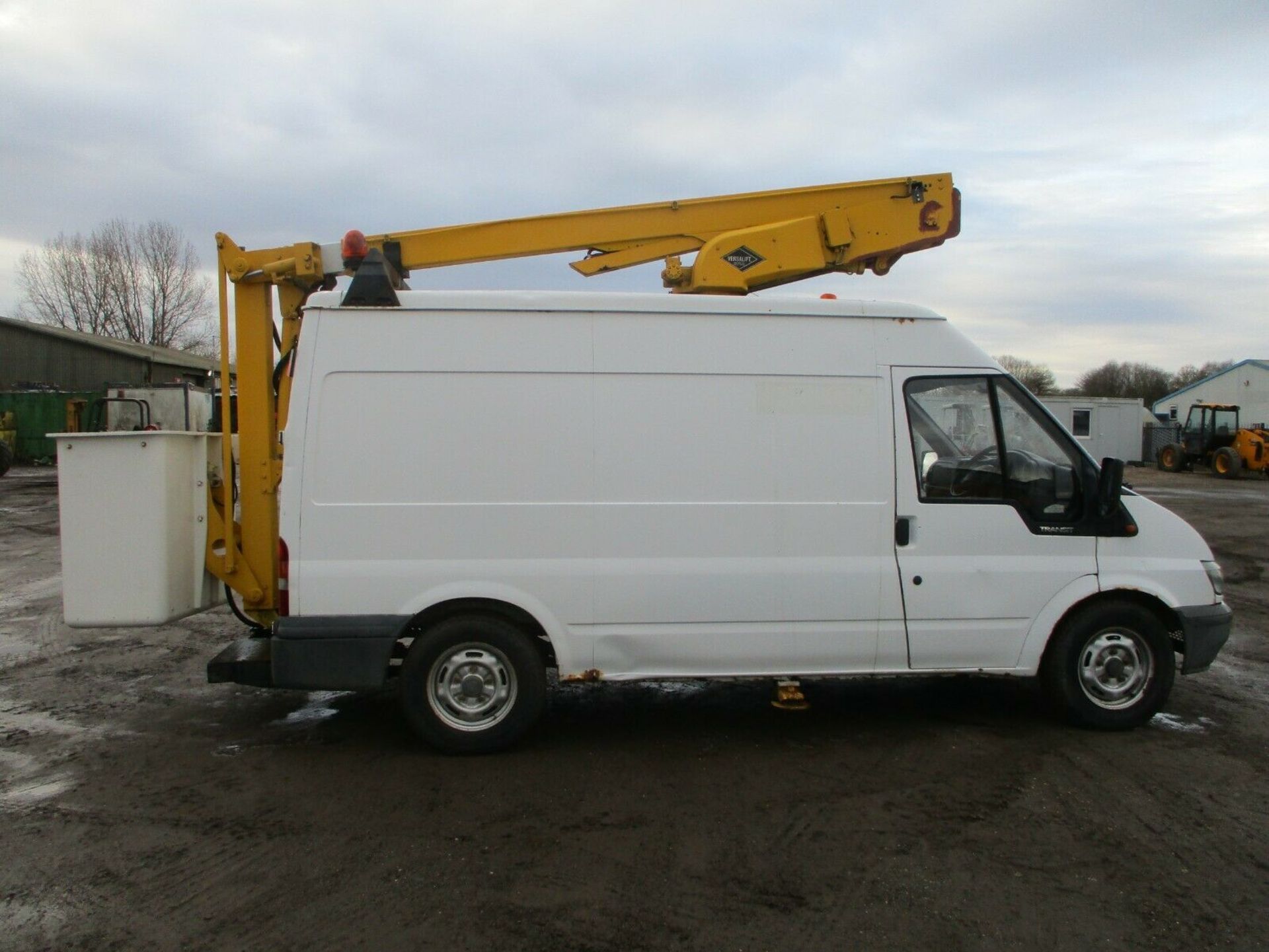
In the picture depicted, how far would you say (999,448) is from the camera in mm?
5238

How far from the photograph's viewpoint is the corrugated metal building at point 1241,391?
57.2m

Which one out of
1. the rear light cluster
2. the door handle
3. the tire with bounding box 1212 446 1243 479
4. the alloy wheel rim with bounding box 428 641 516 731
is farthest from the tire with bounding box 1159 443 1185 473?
the rear light cluster

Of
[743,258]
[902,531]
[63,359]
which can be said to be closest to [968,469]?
[902,531]

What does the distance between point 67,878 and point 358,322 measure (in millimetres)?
2867

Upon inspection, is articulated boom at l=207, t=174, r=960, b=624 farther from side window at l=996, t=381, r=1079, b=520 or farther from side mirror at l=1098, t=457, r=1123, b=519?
side mirror at l=1098, t=457, r=1123, b=519

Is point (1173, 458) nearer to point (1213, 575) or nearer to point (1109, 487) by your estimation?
point (1213, 575)

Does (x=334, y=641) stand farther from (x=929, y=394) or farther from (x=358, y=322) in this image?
(x=929, y=394)

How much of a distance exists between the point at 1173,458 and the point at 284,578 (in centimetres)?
3726

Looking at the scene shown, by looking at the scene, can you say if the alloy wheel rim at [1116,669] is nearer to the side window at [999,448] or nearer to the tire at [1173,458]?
the side window at [999,448]

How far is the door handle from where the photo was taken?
16.7 feet

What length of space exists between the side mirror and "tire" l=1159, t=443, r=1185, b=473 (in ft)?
112

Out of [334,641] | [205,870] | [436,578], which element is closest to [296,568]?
[334,641]

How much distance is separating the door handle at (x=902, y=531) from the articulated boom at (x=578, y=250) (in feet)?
5.85

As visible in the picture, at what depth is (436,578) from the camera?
4.88 meters
